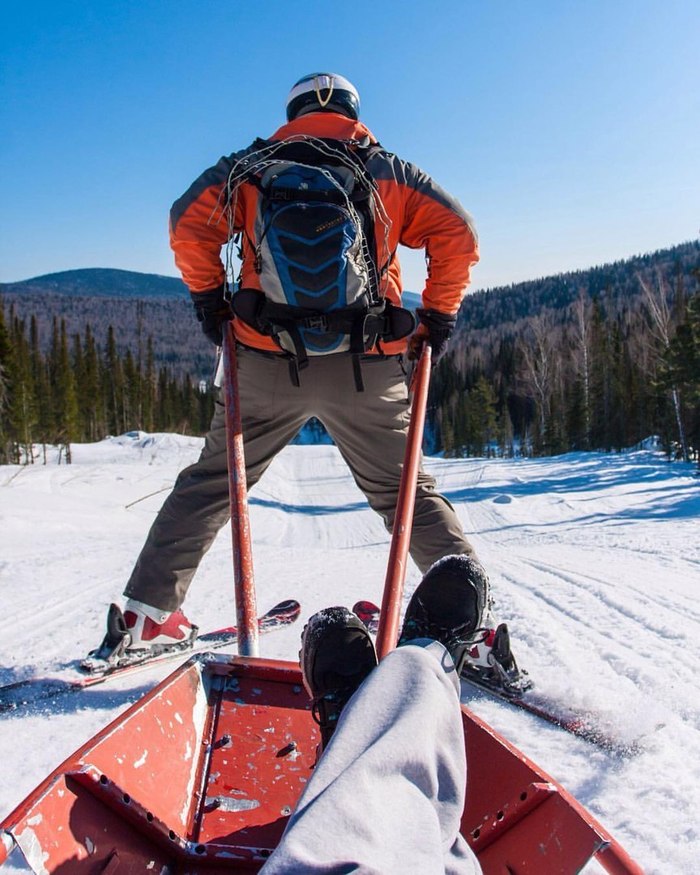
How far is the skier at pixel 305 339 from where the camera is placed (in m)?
2.40

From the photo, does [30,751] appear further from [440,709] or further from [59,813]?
[440,709]

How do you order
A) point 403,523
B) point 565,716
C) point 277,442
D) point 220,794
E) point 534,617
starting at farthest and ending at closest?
point 534,617
point 277,442
point 565,716
point 403,523
point 220,794

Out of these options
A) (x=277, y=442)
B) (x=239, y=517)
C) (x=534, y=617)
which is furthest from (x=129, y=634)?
(x=534, y=617)

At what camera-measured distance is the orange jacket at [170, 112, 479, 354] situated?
242 centimetres

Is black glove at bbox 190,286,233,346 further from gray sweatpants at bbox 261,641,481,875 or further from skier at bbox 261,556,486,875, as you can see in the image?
gray sweatpants at bbox 261,641,481,875

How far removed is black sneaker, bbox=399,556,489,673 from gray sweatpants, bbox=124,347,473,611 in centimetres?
68

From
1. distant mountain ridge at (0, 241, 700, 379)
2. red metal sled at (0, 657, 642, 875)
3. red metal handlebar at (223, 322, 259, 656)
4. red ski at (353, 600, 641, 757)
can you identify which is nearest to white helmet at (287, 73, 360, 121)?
red metal handlebar at (223, 322, 259, 656)

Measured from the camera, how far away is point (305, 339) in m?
2.41

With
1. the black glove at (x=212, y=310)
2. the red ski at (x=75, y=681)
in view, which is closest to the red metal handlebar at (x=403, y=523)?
the red ski at (x=75, y=681)

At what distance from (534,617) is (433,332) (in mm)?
1743

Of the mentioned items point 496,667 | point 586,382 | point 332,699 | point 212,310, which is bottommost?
point 496,667

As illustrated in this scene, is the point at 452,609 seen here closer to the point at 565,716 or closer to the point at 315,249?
the point at 565,716

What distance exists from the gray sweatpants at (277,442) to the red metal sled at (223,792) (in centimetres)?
55

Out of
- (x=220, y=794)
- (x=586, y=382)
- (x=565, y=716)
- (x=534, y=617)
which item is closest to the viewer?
(x=220, y=794)
